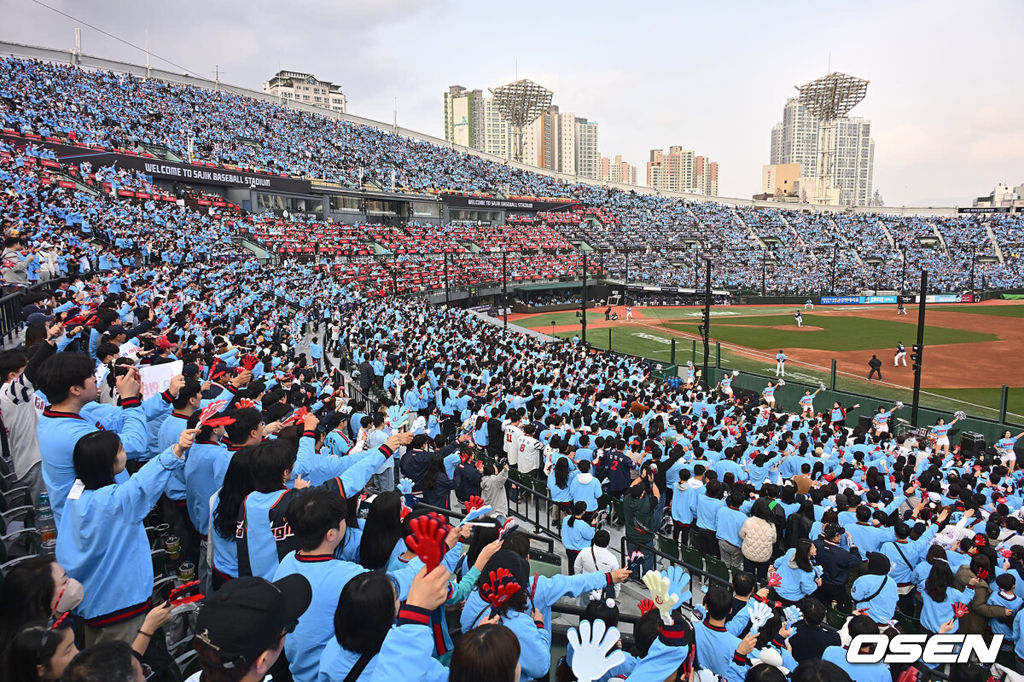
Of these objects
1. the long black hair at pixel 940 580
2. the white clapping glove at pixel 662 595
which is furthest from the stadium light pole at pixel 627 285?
the white clapping glove at pixel 662 595

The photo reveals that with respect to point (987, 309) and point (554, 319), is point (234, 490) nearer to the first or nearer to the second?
point (554, 319)

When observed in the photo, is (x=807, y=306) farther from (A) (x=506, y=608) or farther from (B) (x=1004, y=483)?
(A) (x=506, y=608)

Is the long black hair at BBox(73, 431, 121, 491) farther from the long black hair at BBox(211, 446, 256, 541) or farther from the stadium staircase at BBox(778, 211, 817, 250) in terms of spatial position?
the stadium staircase at BBox(778, 211, 817, 250)

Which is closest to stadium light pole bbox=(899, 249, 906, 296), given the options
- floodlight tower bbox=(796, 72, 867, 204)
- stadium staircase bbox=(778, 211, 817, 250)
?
stadium staircase bbox=(778, 211, 817, 250)

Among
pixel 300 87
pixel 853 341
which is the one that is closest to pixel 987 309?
pixel 853 341

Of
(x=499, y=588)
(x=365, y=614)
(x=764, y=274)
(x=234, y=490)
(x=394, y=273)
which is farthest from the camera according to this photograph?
(x=764, y=274)

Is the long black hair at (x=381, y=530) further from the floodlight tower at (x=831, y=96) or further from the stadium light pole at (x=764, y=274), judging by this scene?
the floodlight tower at (x=831, y=96)

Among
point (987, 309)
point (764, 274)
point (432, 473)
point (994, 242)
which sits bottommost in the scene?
point (987, 309)
